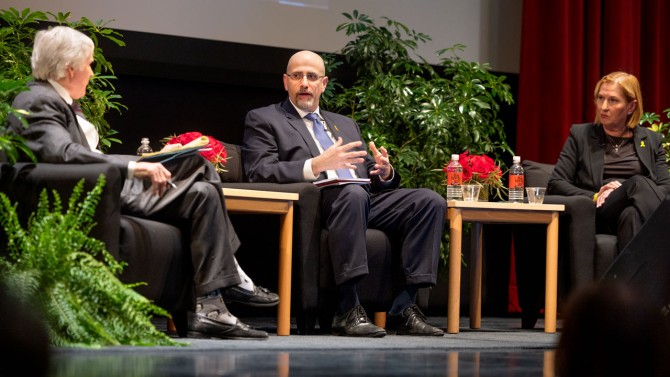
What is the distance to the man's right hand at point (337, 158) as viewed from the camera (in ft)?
12.7

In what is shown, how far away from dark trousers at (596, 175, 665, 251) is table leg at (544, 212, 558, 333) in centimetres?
34

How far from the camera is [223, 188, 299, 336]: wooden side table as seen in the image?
12.1ft

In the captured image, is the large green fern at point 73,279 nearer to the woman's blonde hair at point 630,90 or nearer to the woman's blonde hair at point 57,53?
the woman's blonde hair at point 57,53

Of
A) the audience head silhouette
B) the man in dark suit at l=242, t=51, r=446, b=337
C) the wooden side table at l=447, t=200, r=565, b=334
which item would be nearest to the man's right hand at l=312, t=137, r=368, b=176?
the man in dark suit at l=242, t=51, r=446, b=337

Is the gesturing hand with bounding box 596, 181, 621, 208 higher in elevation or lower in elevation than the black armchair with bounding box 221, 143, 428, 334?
higher

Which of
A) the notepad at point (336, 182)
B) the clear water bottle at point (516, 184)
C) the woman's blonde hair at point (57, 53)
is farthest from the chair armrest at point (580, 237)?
the woman's blonde hair at point (57, 53)

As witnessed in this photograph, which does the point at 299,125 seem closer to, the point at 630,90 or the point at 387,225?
the point at 387,225

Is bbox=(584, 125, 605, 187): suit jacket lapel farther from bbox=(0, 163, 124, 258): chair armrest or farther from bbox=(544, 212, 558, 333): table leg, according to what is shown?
bbox=(0, 163, 124, 258): chair armrest

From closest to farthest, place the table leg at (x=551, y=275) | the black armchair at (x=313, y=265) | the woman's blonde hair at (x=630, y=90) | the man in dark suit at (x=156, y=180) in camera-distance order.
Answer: the man in dark suit at (x=156, y=180) → the black armchair at (x=313, y=265) → the table leg at (x=551, y=275) → the woman's blonde hair at (x=630, y=90)

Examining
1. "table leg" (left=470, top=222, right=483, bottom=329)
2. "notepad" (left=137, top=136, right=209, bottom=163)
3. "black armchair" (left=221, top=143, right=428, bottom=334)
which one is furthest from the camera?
"table leg" (left=470, top=222, right=483, bottom=329)

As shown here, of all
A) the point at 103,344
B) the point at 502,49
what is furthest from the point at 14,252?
the point at 502,49

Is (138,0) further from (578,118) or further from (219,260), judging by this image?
(578,118)

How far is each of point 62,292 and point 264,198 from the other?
1.05 meters

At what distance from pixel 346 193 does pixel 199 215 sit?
647mm
